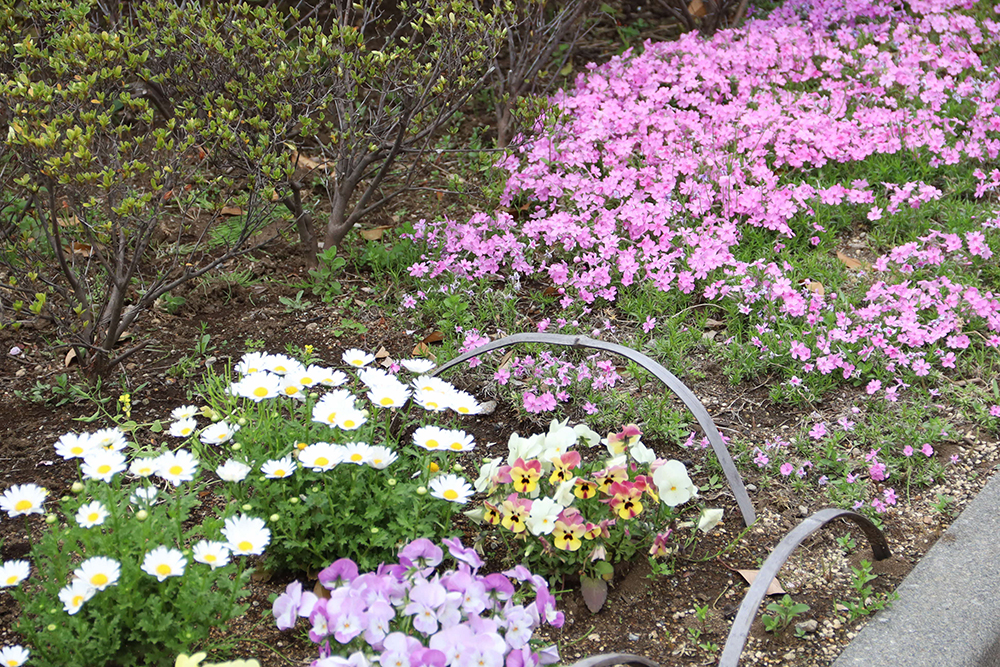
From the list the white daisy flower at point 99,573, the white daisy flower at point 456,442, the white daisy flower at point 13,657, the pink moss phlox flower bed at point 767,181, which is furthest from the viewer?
the pink moss phlox flower bed at point 767,181

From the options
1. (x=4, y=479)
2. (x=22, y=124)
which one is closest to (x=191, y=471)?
(x=4, y=479)

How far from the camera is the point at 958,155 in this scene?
13.1 feet

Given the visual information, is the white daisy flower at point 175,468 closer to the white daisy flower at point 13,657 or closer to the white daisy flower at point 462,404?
the white daisy flower at point 13,657

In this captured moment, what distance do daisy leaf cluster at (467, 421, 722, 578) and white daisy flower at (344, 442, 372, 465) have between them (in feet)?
1.06

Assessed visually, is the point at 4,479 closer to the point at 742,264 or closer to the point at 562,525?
the point at 562,525

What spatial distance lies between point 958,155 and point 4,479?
407 centimetres

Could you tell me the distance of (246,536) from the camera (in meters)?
1.85

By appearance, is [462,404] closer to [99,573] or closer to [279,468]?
[279,468]

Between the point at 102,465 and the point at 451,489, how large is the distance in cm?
78

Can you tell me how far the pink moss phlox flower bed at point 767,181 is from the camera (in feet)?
10.6

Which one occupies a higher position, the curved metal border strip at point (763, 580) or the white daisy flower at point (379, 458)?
the curved metal border strip at point (763, 580)

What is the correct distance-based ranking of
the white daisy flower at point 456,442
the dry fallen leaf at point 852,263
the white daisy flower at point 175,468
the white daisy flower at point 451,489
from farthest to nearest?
the dry fallen leaf at point 852,263 < the white daisy flower at point 456,442 < the white daisy flower at point 451,489 < the white daisy flower at point 175,468

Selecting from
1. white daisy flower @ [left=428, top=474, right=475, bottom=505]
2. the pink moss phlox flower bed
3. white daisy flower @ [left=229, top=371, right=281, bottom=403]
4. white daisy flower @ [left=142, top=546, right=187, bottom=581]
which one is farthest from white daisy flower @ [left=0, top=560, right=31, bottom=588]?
the pink moss phlox flower bed

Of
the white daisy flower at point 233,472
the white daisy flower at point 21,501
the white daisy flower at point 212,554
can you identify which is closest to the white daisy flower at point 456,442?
the white daisy flower at point 233,472
